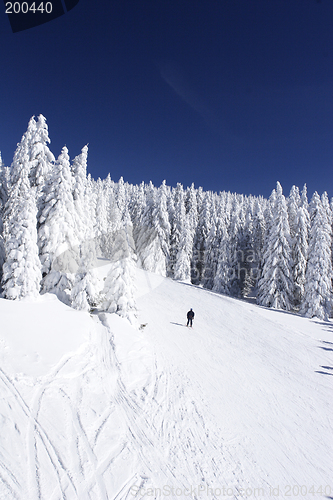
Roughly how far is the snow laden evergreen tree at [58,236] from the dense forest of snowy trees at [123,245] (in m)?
0.07

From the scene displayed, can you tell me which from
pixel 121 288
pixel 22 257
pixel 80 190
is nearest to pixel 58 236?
pixel 22 257

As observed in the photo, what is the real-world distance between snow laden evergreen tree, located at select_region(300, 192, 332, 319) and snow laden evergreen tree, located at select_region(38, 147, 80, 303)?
25.4m

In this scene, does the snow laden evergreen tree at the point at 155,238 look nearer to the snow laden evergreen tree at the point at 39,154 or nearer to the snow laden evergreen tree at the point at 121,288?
the snow laden evergreen tree at the point at 39,154

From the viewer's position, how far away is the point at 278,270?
3092 centimetres

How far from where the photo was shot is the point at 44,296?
1614 centimetres

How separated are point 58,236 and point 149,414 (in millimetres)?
13497

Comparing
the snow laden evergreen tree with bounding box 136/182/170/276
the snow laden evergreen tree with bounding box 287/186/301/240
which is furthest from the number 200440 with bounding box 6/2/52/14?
the snow laden evergreen tree with bounding box 287/186/301/240

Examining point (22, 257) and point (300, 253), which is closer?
point (22, 257)

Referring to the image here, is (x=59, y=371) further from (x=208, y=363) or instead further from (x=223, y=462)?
(x=208, y=363)

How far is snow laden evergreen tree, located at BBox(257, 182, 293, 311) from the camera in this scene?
100ft

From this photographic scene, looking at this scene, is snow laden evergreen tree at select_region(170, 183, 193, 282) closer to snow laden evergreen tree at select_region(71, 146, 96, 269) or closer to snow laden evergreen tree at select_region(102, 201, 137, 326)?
snow laden evergreen tree at select_region(71, 146, 96, 269)

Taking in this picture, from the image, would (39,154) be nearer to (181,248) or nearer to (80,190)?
(80,190)

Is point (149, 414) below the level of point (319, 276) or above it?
below

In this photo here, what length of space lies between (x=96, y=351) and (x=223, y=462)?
7191 millimetres
